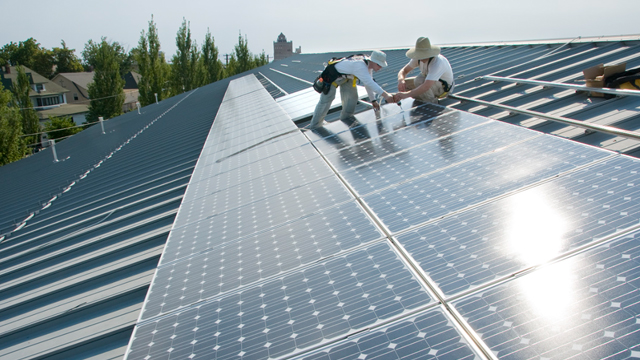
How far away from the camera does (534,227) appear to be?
283cm

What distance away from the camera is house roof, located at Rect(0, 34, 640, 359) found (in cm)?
229

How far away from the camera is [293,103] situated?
1244cm

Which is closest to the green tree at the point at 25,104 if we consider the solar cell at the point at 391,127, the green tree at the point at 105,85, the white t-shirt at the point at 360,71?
the green tree at the point at 105,85

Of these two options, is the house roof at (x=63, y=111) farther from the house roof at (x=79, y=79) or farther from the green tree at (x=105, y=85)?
the green tree at (x=105, y=85)

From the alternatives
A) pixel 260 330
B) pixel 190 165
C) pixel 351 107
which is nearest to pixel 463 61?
pixel 351 107

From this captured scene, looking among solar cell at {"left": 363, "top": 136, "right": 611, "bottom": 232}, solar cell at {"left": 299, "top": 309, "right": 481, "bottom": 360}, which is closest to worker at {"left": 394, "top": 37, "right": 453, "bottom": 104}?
solar cell at {"left": 363, "top": 136, "right": 611, "bottom": 232}

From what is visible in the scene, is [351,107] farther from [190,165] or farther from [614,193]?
[614,193]

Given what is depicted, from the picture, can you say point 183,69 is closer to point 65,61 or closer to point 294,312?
point 294,312

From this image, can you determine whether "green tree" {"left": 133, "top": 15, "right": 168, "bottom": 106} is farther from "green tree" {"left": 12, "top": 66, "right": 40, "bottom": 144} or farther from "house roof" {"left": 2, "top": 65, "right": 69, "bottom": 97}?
"house roof" {"left": 2, "top": 65, "right": 69, "bottom": 97}

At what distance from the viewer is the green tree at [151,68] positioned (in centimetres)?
5444

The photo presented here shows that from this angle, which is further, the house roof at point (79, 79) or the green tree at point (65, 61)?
the green tree at point (65, 61)

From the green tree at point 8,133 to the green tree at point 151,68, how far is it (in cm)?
1478

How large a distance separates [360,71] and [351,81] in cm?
75

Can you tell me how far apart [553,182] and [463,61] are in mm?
10674
